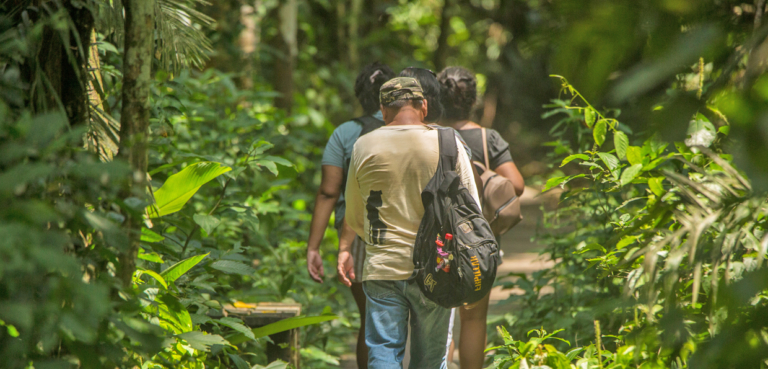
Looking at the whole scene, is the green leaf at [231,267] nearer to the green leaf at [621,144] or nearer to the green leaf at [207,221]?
the green leaf at [207,221]

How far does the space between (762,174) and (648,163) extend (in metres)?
1.82

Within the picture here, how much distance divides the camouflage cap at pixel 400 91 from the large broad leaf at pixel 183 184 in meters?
0.76

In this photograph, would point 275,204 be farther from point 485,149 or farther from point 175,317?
point 175,317

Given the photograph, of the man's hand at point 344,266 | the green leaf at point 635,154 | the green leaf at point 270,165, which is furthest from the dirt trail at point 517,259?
the green leaf at point 635,154

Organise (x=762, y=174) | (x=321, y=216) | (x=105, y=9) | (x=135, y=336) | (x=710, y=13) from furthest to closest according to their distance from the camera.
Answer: (x=321, y=216) < (x=105, y=9) < (x=135, y=336) < (x=710, y=13) < (x=762, y=174)

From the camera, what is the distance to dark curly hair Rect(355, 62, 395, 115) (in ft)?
11.4

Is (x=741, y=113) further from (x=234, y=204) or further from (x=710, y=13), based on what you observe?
(x=234, y=204)

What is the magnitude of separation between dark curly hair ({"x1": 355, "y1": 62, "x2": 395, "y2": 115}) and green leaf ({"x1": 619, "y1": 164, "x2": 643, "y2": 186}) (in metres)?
1.42

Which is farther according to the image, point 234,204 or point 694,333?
point 234,204

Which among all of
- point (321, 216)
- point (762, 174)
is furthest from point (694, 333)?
point (321, 216)

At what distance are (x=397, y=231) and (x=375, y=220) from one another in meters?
0.11

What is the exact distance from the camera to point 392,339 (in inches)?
104

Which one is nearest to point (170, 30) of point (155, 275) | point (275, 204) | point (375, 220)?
point (155, 275)

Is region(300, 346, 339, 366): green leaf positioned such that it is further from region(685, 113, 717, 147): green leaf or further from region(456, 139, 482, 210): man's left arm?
region(685, 113, 717, 147): green leaf
